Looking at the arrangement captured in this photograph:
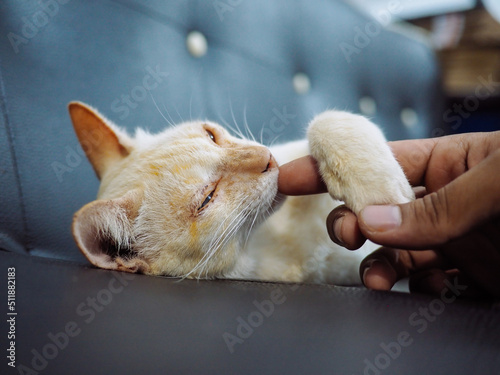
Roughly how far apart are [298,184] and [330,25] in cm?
108

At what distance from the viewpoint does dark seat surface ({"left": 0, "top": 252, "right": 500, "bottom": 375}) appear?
403 millimetres

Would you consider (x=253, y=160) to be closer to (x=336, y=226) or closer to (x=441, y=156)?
(x=336, y=226)

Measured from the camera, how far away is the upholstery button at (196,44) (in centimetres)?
124

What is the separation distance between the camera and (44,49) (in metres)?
0.93

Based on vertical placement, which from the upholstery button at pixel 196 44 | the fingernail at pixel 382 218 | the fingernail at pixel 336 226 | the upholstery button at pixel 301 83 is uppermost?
the upholstery button at pixel 196 44

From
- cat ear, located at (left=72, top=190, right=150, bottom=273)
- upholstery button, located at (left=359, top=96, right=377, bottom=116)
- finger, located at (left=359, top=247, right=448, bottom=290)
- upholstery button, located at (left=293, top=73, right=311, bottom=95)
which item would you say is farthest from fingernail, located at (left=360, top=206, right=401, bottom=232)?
upholstery button, located at (left=359, top=96, right=377, bottom=116)

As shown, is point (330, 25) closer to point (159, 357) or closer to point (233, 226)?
point (233, 226)

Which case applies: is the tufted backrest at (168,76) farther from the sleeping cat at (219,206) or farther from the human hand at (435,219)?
the human hand at (435,219)

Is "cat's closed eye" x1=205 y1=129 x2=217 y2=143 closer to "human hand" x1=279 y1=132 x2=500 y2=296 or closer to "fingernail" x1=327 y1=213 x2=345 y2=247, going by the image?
"human hand" x1=279 y1=132 x2=500 y2=296

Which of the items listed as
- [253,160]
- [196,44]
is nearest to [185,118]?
[196,44]

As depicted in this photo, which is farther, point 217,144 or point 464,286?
point 217,144

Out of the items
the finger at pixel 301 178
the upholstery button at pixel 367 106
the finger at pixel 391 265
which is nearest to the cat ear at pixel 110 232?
the finger at pixel 301 178

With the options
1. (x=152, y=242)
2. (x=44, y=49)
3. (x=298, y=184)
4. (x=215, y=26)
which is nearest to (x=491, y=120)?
(x=215, y=26)

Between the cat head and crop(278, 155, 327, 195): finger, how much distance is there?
0.11ft
